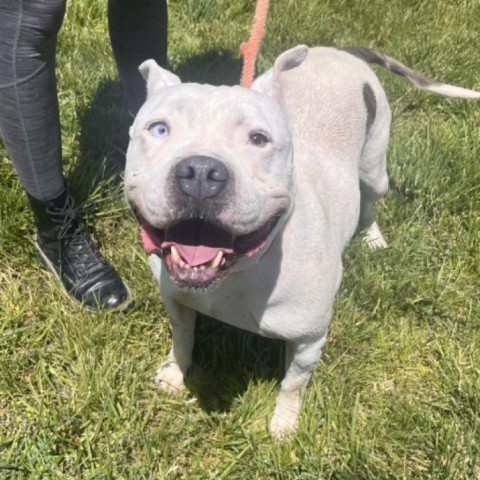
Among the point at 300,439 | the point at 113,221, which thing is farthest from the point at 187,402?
the point at 113,221

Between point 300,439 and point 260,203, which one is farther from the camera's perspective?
point 300,439

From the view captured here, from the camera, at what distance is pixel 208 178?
1706mm

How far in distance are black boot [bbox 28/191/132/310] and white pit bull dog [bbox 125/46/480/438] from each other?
458 mm

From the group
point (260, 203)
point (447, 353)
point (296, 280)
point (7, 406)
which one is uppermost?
point (260, 203)

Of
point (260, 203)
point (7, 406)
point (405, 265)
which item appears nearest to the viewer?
point (260, 203)

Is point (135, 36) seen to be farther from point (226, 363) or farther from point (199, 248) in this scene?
point (199, 248)

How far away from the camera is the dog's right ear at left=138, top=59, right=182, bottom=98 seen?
2197 millimetres

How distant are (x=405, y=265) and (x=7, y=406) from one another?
1.84 m

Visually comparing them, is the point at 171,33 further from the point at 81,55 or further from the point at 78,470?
the point at 78,470

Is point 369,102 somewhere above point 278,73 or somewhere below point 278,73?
below

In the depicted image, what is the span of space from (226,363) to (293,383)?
1.35ft

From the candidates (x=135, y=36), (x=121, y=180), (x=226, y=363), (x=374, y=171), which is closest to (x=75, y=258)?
(x=121, y=180)

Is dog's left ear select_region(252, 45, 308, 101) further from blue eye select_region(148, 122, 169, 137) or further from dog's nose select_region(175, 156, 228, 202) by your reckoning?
dog's nose select_region(175, 156, 228, 202)

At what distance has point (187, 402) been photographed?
2.79m
